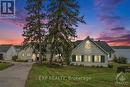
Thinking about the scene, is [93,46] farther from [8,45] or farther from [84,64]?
[8,45]

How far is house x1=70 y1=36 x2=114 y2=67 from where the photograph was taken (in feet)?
207

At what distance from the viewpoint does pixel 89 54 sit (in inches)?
2522

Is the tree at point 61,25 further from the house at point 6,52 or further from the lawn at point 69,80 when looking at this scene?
the house at point 6,52

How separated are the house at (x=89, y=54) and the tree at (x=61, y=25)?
4903 millimetres

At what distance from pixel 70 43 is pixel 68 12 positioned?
5.61 metres

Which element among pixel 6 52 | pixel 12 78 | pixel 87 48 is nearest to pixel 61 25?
pixel 87 48

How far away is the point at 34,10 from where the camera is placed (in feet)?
228

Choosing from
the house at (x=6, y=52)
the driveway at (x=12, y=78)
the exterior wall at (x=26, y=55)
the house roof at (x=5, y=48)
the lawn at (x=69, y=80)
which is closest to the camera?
the driveway at (x=12, y=78)

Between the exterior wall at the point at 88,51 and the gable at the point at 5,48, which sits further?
the gable at the point at 5,48

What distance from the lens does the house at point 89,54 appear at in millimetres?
63094

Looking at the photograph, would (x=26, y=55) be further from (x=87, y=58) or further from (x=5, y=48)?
(x=87, y=58)

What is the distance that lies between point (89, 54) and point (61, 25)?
9.38 metres

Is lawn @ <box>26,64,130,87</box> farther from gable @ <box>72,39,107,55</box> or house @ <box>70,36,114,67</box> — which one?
gable @ <box>72,39,107,55</box>

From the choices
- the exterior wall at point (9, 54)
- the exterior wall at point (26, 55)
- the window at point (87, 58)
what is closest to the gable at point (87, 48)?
the window at point (87, 58)
